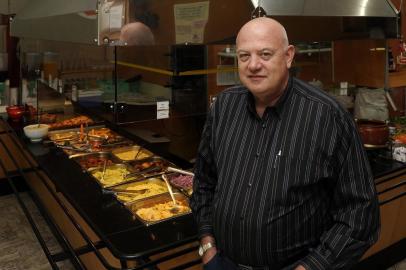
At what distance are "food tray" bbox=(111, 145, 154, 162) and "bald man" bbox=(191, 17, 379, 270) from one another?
145 cm

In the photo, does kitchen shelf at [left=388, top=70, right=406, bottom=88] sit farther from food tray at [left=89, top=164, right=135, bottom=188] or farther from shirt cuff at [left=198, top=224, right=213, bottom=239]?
shirt cuff at [left=198, top=224, right=213, bottom=239]

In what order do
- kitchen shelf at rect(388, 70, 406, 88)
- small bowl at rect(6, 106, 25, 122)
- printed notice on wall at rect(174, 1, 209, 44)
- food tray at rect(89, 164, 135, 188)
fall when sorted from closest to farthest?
printed notice on wall at rect(174, 1, 209, 44) → food tray at rect(89, 164, 135, 188) → kitchen shelf at rect(388, 70, 406, 88) → small bowl at rect(6, 106, 25, 122)

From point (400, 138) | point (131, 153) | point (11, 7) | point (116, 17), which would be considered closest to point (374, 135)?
point (400, 138)

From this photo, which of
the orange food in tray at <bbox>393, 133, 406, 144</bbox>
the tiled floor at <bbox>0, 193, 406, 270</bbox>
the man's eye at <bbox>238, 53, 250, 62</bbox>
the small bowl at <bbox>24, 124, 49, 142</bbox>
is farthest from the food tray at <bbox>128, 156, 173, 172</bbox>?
the orange food in tray at <bbox>393, 133, 406, 144</bbox>

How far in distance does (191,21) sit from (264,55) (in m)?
0.66

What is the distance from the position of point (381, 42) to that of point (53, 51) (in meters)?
2.68

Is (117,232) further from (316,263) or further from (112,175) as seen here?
(316,263)

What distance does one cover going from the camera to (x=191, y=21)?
5.92 feet

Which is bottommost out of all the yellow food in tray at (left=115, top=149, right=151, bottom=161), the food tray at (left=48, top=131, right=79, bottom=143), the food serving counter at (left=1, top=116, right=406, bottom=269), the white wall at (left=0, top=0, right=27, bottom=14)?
the food serving counter at (left=1, top=116, right=406, bottom=269)

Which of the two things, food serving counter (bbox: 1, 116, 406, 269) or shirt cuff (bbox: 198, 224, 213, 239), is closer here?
shirt cuff (bbox: 198, 224, 213, 239)

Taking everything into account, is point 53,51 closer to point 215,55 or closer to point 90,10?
point 215,55

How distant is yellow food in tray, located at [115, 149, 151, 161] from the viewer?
275 centimetres

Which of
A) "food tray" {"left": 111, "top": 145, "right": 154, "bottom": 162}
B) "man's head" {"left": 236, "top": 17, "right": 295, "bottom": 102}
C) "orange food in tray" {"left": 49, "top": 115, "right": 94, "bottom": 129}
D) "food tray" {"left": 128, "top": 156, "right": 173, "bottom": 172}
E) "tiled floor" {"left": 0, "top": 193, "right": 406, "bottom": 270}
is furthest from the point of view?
"orange food in tray" {"left": 49, "top": 115, "right": 94, "bottom": 129}

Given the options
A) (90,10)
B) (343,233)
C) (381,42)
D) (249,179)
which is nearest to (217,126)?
(249,179)
